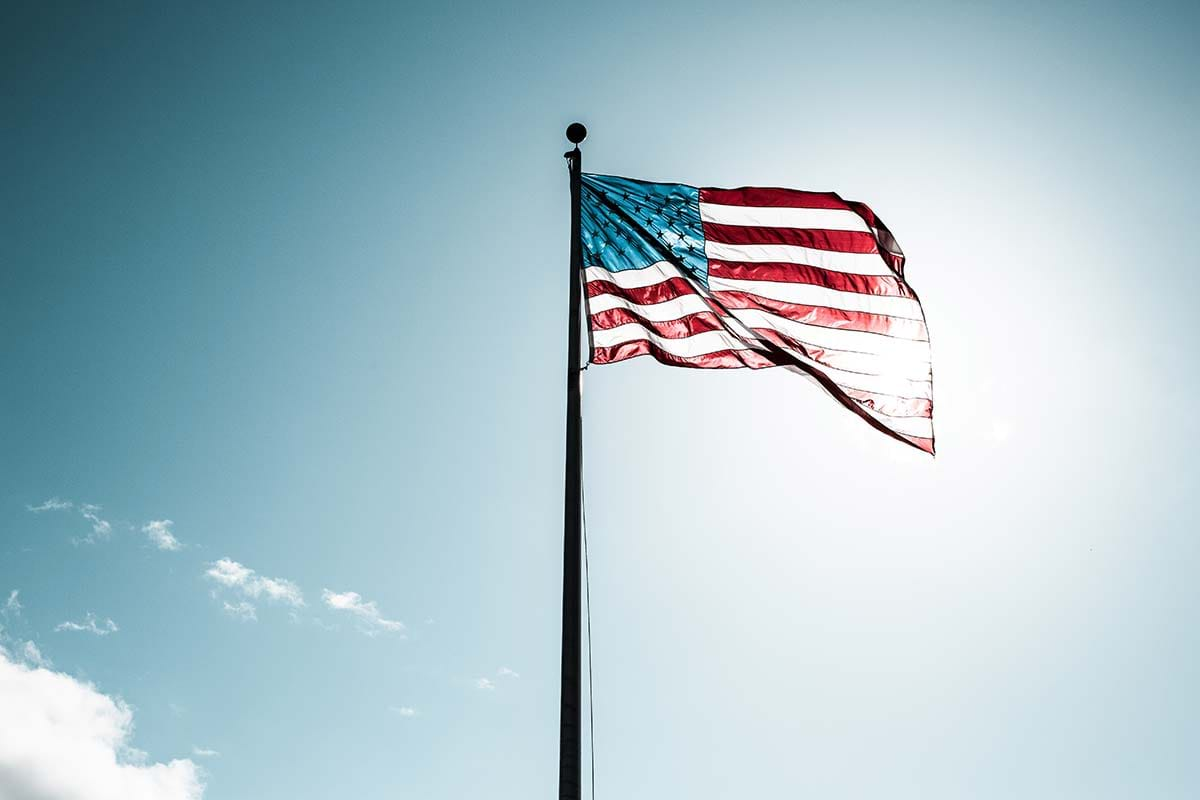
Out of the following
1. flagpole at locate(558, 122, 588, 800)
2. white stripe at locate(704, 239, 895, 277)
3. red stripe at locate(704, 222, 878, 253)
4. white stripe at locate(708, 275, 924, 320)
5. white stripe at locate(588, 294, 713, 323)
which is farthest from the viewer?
red stripe at locate(704, 222, 878, 253)

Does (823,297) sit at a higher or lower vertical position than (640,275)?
higher

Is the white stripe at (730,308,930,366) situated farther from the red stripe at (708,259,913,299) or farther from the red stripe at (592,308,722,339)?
the red stripe at (708,259,913,299)

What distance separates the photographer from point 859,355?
1252 centimetres

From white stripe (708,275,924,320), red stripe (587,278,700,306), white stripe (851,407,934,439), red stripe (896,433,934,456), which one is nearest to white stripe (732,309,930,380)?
white stripe (708,275,924,320)

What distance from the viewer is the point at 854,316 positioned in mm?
12914

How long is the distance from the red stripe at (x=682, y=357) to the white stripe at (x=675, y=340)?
59 millimetres

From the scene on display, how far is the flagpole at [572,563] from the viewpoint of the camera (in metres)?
6.98

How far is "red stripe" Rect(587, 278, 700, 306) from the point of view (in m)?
11.8

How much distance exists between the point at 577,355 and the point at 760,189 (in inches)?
223

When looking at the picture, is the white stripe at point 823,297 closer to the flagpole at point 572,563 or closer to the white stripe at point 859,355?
the white stripe at point 859,355

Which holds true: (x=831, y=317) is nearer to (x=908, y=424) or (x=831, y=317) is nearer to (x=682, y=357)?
(x=908, y=424)

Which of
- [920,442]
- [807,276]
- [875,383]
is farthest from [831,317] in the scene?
[920,442]

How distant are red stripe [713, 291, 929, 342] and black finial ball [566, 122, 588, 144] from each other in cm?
286

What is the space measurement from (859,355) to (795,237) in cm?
211
